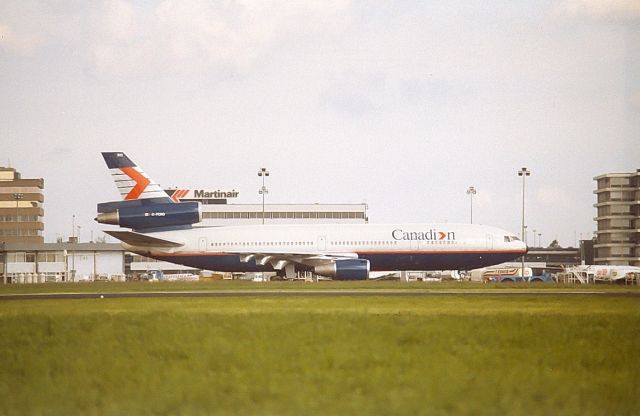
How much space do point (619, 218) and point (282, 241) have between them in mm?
90626

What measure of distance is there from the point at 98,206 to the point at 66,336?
3732cm

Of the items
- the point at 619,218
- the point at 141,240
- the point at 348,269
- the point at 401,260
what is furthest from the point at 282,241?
the point at 619,218

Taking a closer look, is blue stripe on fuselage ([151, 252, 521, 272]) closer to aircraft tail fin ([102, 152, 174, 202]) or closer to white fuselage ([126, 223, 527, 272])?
white fuselage ([126, 223, 527, 272])

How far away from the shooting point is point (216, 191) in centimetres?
11925

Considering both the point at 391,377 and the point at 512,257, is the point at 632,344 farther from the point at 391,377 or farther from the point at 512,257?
the point at 512,257

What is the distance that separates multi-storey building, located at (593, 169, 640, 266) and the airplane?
80.6m

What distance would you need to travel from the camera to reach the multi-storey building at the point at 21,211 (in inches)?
5448

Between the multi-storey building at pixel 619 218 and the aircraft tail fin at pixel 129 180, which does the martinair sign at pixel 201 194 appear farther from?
the aircraft tail fin at pixel 129 180

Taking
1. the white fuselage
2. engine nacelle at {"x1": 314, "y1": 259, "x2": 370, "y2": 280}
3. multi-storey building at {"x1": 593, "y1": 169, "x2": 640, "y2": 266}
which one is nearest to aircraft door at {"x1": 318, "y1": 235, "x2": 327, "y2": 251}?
the white fuselage

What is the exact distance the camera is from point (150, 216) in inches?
1961

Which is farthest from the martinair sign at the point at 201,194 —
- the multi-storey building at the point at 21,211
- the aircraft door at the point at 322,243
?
the aircraft door at the point at 322,243

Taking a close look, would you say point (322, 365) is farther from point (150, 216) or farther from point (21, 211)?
point (21, 211)

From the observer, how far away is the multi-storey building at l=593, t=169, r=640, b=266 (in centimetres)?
12288

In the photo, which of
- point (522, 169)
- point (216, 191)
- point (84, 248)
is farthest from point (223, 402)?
point (216, 191)
